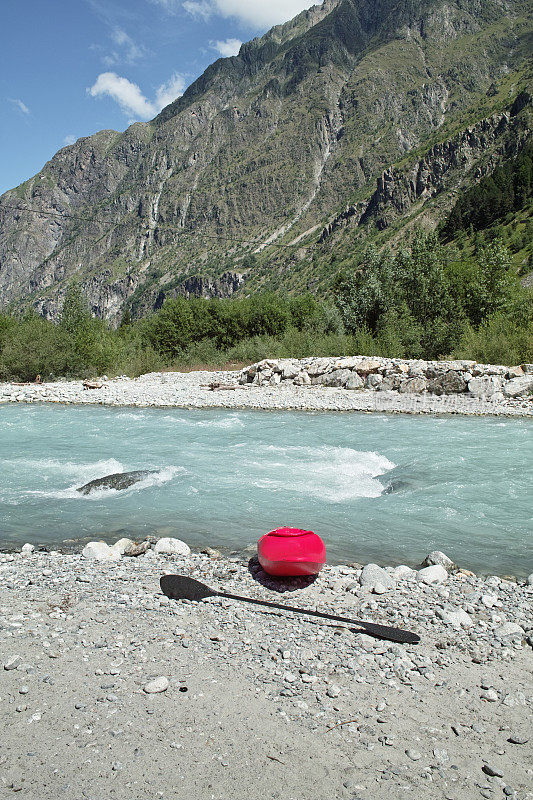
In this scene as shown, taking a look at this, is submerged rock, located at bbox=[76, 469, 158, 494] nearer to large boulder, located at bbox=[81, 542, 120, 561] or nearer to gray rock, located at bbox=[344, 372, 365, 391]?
large boulder, located at bbox=[81, 542, 120, 561]

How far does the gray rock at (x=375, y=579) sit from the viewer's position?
5.31 metres

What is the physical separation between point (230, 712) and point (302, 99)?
745 ft

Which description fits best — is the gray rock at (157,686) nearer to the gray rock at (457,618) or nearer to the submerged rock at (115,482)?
the gray rock at (457,618)

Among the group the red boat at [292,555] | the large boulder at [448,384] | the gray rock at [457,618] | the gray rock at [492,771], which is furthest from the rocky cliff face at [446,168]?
the gray rock at [492,771]

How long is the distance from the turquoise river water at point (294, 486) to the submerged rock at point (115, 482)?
0.24 meters

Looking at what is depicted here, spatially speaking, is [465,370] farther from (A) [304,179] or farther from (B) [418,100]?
(B) [418,100]

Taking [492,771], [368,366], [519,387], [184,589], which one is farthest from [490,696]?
[368,366]

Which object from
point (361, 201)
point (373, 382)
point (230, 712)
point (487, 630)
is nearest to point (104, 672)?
point (230, 712)

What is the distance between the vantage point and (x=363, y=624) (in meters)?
4.50

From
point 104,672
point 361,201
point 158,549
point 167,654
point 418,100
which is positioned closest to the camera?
point 104,672

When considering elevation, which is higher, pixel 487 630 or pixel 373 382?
pixel 373 382

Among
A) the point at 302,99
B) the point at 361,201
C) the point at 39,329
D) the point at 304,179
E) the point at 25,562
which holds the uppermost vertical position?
the point at 302,99

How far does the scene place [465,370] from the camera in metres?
19.9

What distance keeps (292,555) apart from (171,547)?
6.11 ft
